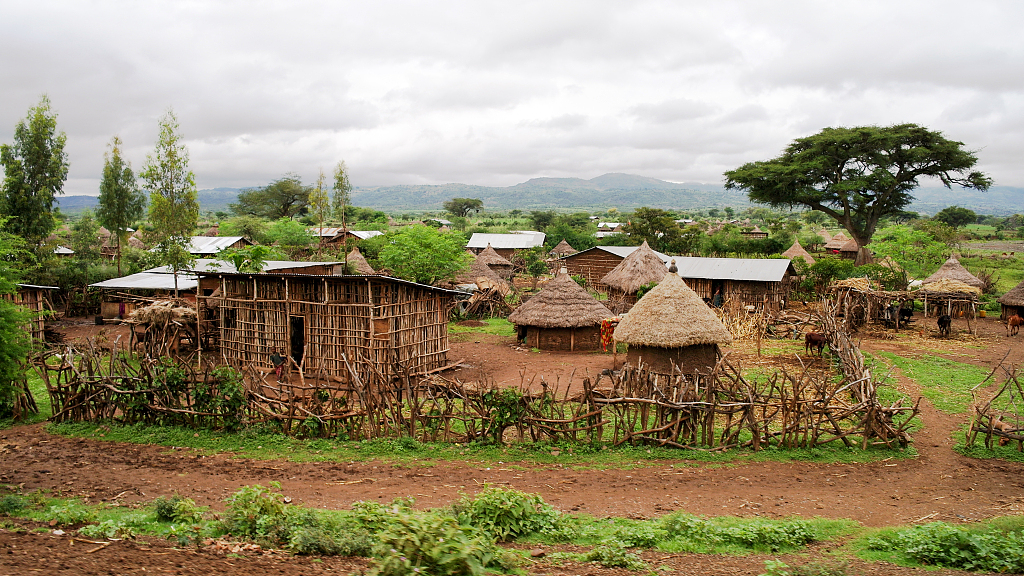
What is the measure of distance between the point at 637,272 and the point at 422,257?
9674 mm

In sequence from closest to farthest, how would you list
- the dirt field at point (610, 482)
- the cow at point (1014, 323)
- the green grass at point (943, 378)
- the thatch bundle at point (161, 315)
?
the dirt field at point (610, 482)
the green grass at point (943, 378)
the thatch bundle at point (161, 315)
the cow at point (1014, 323)

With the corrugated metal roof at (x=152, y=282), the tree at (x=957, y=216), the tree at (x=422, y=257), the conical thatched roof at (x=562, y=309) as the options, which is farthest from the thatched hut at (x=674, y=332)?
the tree at (x=957, y=216)

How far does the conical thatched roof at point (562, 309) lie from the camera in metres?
19.5

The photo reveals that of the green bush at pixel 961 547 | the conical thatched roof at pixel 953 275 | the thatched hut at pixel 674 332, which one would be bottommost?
the green bush at pixel 961 547

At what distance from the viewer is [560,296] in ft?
66.1

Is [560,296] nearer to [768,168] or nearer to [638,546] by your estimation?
[638,546]

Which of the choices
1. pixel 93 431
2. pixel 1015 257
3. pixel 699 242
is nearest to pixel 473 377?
pixel 93 431

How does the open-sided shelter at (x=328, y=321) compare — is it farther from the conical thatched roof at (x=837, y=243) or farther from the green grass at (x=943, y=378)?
the conical thatched roof at (x=837, y=243)

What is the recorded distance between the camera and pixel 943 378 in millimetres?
15406

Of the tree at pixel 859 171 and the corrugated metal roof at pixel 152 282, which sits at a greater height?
the tree at pixel 859 171

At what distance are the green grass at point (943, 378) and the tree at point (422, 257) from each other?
15.5m

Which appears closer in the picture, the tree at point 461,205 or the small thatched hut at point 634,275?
the small thatched hut at point 634,275

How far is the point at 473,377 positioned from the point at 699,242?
113 ft

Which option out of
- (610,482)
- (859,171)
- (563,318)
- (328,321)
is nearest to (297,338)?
(328,321)
